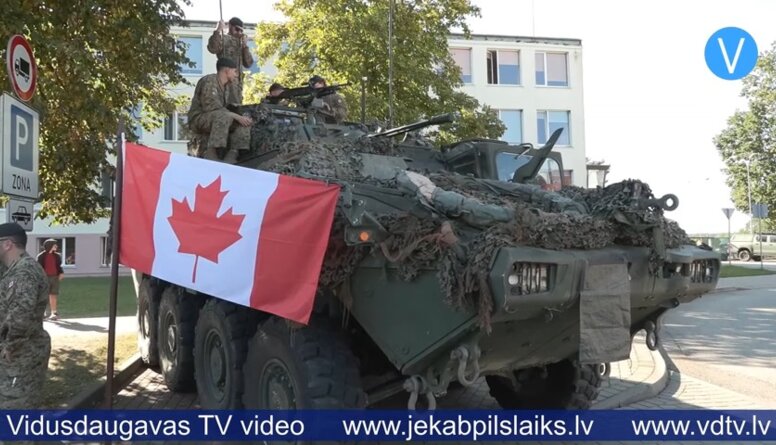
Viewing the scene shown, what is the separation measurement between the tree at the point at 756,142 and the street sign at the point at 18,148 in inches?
1628

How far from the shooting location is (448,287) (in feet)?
11.9

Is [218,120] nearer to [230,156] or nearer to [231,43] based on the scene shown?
[230,156]

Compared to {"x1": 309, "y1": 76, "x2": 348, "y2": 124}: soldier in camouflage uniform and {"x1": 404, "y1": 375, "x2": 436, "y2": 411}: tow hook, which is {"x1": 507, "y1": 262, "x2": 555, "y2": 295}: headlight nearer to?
{"x1": 404, "y1": 375, "x2": 436, "y2": 411}: tow hook

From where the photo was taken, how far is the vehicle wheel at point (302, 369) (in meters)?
4.29

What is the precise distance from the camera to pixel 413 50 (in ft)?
47.9

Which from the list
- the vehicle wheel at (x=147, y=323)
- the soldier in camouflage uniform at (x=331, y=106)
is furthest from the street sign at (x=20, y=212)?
the soldier in camouflage uniform at (x=331, y=106)

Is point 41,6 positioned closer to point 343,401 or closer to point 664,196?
point 343,401

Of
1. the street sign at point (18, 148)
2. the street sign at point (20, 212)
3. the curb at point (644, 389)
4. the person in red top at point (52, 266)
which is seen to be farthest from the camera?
the person in red top at point (52, 266)

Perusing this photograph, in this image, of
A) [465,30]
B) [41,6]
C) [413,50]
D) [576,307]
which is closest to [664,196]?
[576,307]

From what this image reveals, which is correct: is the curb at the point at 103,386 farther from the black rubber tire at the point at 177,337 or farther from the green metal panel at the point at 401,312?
the green metal panel at the point at 401,312

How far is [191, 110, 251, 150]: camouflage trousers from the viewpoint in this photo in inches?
258

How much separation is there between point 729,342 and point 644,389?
13.7 ft

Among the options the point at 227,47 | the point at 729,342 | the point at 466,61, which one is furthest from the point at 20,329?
the point at 466,61

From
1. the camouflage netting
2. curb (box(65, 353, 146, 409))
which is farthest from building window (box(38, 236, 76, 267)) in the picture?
the camouflage netting
